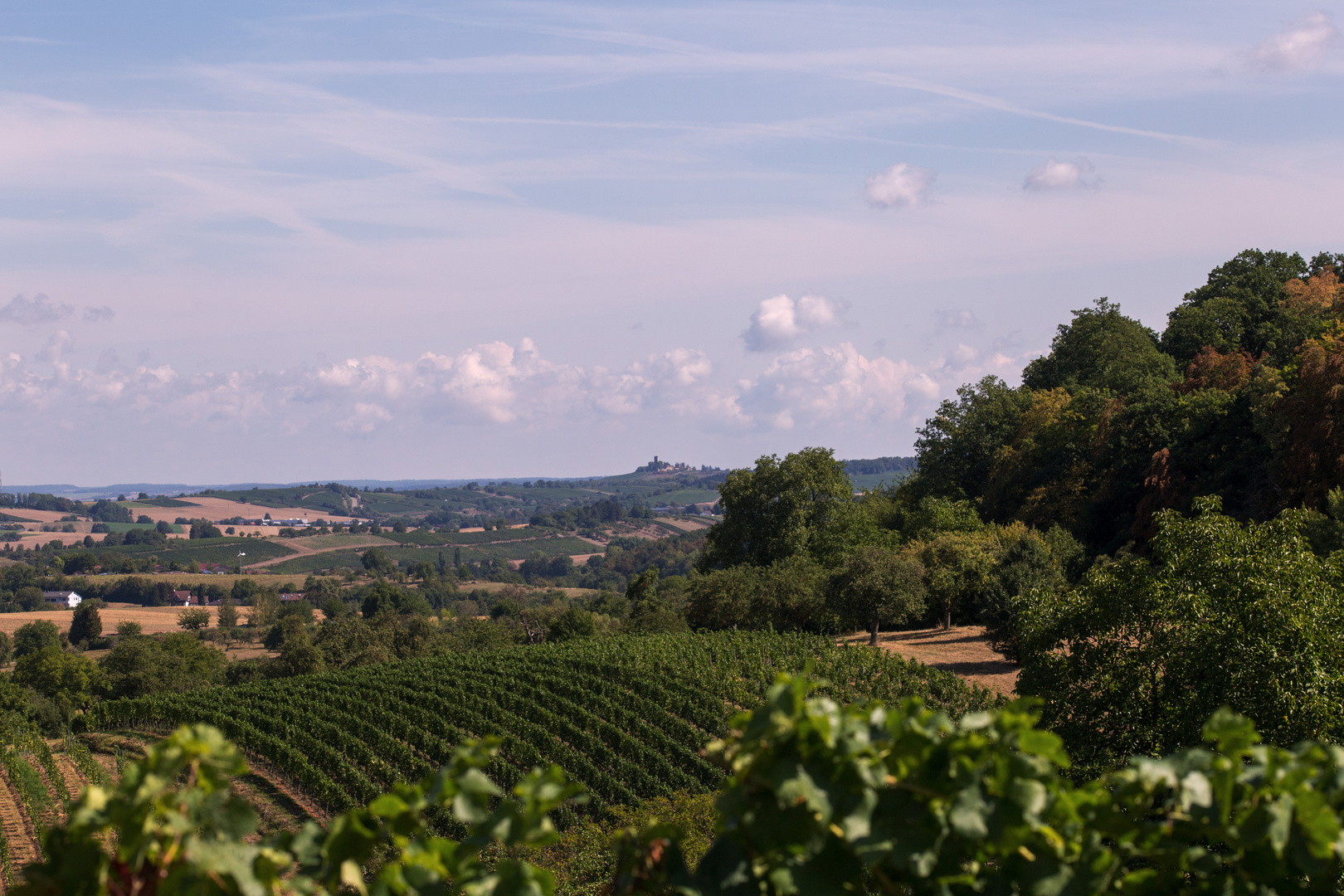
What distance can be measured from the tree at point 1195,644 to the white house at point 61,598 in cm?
14880

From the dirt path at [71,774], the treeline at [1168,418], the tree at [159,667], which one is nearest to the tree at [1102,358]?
the treeline at [1168,418]

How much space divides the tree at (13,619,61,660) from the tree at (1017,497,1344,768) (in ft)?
318

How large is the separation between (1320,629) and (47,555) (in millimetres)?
230050

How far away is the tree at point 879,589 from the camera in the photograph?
36031mm

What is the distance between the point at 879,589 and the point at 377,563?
520ft

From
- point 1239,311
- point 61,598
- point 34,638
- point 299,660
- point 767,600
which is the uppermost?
point 1239,311

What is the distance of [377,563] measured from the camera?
588 ft

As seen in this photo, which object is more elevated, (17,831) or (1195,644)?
(1195,644)

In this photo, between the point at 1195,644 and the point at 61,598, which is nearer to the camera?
the point at 1195,644

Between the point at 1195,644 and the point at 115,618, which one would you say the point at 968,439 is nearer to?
the point at 1195,644

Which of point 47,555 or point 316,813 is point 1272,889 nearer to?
point 316,813

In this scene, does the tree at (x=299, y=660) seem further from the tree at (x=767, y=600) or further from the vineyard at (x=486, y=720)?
the tree at (x=767, y=600)

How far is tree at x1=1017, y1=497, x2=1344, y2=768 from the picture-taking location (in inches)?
467

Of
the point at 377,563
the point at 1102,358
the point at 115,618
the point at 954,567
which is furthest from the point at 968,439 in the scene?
the point at 377,563
